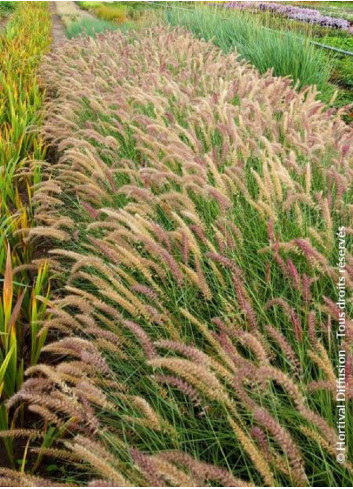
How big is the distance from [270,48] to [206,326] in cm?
635

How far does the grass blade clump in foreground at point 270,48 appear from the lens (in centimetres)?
691

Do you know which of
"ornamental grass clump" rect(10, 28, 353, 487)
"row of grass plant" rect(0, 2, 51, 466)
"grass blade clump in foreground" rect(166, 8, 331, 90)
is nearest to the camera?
"ornamental grass clump" rect(10, 28, 353, 487)

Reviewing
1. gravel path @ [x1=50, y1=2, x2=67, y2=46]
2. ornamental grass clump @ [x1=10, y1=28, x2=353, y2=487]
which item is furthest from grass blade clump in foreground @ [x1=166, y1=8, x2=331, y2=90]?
gravel path @ [x1=50, y1=2, x2=67, y2=46]

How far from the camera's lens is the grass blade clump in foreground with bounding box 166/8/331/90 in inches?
272

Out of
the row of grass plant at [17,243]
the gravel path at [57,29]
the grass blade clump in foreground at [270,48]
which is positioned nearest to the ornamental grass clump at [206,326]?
the row of grass plant at [17,243]

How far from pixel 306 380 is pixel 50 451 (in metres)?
0.94

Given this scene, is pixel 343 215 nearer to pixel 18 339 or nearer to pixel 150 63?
pixel 18 339

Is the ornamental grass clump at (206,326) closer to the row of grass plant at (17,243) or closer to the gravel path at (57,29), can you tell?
the row of grass plant at (17,243)

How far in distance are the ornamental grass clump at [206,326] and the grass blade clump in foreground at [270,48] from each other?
9.35 ft

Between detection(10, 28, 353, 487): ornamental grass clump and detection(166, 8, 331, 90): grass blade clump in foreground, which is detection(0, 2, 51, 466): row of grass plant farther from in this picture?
detection(166, 8, 331, 90): grass blade clump in foreground

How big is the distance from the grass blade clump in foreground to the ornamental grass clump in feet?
9.35

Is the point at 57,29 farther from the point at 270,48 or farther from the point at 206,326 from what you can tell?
the point at 206,326

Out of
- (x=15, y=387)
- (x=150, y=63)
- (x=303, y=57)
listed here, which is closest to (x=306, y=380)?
(x=15, y=387)

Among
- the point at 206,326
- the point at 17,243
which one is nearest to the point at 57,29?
the point at 17,243
